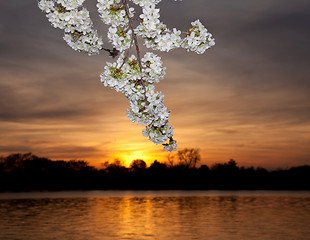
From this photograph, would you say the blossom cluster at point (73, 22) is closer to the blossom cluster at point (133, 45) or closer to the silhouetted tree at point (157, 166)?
the blossom cluster at point (133, 45)

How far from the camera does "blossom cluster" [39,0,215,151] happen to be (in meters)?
5.63

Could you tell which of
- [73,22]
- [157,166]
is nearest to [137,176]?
[157,166]

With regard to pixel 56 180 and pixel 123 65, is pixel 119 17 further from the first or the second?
pixel 56 180

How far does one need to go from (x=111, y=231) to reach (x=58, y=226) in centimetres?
656

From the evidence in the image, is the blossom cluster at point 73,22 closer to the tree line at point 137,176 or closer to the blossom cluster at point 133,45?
the blossom cluster at point 133,45

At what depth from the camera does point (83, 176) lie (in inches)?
4341

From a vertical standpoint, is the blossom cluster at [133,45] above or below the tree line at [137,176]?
below

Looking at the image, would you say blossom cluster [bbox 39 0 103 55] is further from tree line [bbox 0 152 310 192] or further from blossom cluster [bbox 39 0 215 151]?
tree line [bbox 0 152 310 192]

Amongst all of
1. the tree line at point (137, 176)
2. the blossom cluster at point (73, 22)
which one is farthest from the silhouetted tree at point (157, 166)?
the blossom cluster at point (73, 22)

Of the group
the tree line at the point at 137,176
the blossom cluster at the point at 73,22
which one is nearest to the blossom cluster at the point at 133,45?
the blossom cluster at the point at 73,22

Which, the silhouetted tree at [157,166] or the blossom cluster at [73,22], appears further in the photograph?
the silhouetted tree at [157,166]

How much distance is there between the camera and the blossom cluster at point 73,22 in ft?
18.7

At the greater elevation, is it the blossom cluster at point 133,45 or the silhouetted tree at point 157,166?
the silhouetted tree at point 157,166

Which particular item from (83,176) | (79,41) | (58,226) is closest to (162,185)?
(83,176)
